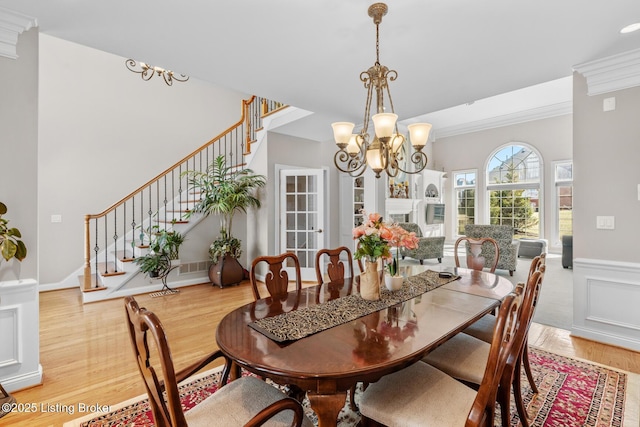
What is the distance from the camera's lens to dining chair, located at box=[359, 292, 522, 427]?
3.67 feet

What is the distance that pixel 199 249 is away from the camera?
541 centimetres

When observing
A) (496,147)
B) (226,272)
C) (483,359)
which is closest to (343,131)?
(483,359)

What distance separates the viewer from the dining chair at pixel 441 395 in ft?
3.67

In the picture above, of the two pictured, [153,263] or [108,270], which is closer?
[153,263]

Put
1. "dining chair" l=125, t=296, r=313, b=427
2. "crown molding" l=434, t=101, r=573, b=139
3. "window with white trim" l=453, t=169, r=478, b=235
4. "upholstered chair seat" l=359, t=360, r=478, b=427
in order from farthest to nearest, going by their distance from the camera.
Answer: "window with white trim" l=453, t=169, r=478, b=235 < "crown molding" l=434, t=101, r=573, b=139 < "upholstered chair seat" l=359, t=360, r=478, b=427 < "dining chair" l=125, t=296, r=313, b=427

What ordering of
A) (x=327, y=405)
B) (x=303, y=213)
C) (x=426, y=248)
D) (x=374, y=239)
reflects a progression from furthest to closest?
(x=426, y=248), (x=303, y=213), (x=374, y=239), (x=327, y=405)

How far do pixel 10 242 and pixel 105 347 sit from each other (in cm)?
132

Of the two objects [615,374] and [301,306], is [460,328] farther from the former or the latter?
[615,374]

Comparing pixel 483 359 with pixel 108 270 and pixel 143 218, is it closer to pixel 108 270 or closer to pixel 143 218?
pixel 108 270

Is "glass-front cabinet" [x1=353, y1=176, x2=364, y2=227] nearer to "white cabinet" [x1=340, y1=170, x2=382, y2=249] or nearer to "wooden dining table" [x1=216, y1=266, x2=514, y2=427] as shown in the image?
"white cabinet" [x1=340, y1=170, x2=382, y2=249]

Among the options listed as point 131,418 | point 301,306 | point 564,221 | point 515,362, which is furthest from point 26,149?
point 564,221

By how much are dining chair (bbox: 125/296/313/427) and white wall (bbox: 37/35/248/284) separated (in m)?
4.51

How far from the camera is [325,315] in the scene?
1.66 metres

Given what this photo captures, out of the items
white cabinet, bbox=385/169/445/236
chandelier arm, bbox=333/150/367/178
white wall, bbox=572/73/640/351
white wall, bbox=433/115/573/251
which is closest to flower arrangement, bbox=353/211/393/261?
chandelier arm, bbox=333/150/367/178
